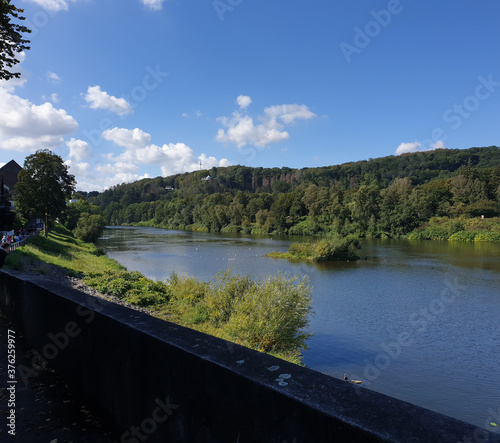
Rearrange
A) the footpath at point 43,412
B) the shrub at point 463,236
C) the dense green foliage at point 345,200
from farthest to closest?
the dense green foliage at point 345,200 → the shrub at point 463,236 → the footpath at point 43,412

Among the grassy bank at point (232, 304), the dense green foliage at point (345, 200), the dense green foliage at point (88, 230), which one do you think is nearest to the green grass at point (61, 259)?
the grassy bank at point (232, 304)

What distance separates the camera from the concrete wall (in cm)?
169

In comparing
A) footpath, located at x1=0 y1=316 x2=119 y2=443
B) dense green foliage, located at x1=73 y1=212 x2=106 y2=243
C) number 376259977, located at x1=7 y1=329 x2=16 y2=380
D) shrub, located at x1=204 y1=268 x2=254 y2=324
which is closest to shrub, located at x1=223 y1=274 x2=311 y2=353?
shrub, located at x1=204 y1=268 x2=254 y2=324

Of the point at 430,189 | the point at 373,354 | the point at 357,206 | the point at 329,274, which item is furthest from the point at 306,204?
the point at 373,354

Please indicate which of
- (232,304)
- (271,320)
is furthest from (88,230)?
(271,320)

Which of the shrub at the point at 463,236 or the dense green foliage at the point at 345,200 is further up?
the dense green foliage at the point at 345,200

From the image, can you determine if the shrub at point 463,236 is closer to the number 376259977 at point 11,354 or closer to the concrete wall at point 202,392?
the number 376259977 at point 11,354

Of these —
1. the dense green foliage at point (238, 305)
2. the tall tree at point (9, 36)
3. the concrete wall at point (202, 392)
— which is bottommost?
the dense green foliage at point (238, 305)

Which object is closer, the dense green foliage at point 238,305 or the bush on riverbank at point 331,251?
the dense green foliage at point 238,305

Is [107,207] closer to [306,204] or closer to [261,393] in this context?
[306,204]

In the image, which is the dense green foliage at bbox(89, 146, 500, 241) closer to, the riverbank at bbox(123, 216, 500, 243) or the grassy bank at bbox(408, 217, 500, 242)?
the riverbank at bbox(123, 216, 500, 243)

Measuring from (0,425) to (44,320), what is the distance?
1378mm

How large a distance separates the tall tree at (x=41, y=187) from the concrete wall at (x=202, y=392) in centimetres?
3954

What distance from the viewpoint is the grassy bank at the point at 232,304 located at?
13117mm
